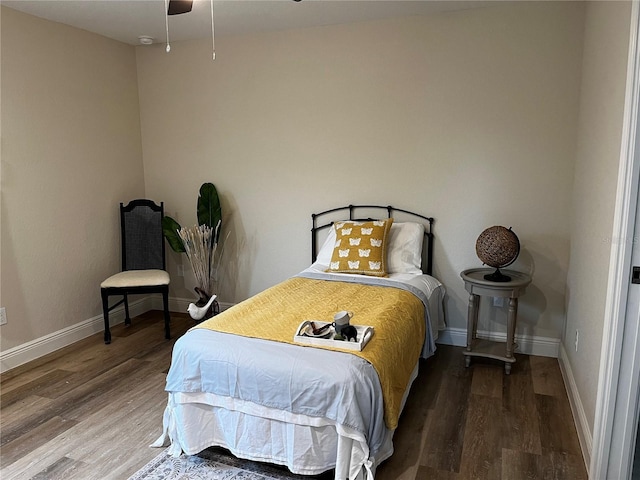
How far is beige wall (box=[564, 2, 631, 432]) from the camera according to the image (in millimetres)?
2098

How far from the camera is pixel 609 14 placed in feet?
7.58

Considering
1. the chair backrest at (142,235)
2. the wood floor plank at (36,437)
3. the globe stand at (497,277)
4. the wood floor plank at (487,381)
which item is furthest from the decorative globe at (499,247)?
the chair backrest at (142,235)

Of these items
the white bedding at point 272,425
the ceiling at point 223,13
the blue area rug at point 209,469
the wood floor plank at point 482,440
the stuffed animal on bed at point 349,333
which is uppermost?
the ceiling at point 223,13

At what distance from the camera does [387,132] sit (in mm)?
3707

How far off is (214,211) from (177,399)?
223 cm

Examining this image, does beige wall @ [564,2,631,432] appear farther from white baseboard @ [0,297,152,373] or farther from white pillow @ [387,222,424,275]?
white baseboard @ [0,297,152,373]

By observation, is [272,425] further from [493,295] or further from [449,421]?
[493,295]

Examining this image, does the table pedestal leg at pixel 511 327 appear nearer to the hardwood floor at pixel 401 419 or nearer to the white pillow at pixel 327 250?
the hardwood floor at pixel 401 419

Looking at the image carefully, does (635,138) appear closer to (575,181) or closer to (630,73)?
(630,73)

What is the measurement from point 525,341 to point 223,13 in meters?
3.42

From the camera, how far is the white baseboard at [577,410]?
7.38 feet

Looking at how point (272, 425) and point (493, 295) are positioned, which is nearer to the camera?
point (272, 425)

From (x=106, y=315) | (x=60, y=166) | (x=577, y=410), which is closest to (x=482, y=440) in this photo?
(x=577, y=410)

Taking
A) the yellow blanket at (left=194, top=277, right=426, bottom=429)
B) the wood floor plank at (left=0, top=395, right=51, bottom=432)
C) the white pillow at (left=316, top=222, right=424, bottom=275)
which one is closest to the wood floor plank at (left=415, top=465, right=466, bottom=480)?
the yellow blanket at (left=194, top=277, right=426, bottom=429)
